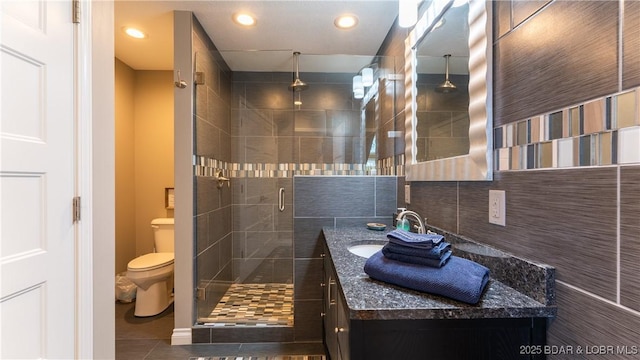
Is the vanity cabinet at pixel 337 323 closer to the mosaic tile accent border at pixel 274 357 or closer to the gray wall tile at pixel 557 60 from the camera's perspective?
the mosaic tile accent border at pixel 274 357

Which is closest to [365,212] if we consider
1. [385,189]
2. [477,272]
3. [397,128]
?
[385,189]

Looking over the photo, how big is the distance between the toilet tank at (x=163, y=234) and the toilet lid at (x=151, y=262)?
21 centimetres

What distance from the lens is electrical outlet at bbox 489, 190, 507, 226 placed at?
896 mm

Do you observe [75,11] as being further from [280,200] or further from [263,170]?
[280,200]

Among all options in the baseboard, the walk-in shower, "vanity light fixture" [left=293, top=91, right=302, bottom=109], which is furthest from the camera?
"vanity light fixture" [left=293, top=91, right=302, bottom=109]

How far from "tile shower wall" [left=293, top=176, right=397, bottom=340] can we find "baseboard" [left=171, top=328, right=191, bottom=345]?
2.69 feet

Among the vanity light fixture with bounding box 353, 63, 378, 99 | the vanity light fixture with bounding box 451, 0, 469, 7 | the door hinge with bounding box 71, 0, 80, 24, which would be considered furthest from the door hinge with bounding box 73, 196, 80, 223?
the vanity light fixture with bounding box 353, 63, 378, 99

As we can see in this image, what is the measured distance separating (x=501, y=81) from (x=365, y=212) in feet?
3.99

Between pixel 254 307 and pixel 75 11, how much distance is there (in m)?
2.28

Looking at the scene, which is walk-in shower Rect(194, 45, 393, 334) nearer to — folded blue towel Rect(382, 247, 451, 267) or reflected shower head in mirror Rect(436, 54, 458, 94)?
reflected shower head in mirror Rect(436, 54, 458, 94)

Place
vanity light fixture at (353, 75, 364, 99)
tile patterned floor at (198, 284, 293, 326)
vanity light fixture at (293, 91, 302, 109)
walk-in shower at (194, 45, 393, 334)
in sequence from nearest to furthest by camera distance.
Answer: tile patterned floor at (198, 284, 293, 326), walk-in shower at (194, 45, 393, 334), vanity light fixture at (353, 75, 364, 99), vanity light fixture at (293, 91, 302, 109)

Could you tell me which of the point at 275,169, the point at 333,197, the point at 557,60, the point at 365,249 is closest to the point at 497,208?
the point at 557,60

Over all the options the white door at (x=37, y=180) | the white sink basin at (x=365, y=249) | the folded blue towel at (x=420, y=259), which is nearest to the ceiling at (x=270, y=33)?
the white door at (x=37, y=180)

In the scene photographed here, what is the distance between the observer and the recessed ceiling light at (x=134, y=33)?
221 centimetres
